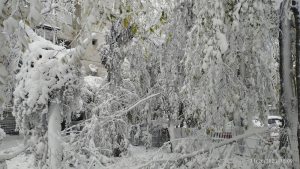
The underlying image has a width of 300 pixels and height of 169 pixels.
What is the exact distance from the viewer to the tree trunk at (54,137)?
4.83m

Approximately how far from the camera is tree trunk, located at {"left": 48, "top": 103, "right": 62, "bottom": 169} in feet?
15.9

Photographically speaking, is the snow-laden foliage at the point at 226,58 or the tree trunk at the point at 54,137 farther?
the tree trunk at the point at 54,137

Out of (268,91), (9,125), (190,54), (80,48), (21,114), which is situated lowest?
(9,125)

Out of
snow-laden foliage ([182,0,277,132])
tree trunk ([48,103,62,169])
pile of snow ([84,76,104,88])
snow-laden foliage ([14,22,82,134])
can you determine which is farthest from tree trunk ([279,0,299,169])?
pile of snow ([84,76,104,88])

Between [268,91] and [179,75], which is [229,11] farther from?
[179,75]

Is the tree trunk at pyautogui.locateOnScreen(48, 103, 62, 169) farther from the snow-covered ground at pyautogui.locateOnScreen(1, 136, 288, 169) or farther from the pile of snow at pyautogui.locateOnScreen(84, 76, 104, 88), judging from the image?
the pile of snow at pyautogui.locateOnScreen(84, 76, 104, 88)

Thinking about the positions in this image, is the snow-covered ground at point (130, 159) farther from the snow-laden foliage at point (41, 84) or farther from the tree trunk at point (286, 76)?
the snow-laden foliage at point (41, 84)

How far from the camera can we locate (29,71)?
4832 millimetres

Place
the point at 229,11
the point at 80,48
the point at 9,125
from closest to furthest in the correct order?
the point at 80,48 → the point at 229,11 → the point at 9,125

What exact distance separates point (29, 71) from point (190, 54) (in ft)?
10.6

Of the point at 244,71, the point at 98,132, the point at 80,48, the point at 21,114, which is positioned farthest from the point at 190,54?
the point at 98,132

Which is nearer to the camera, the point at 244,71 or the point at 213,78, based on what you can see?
the point at 213,78

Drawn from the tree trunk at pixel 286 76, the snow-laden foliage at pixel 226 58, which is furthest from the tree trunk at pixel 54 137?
the tree trunk at pixel 286 76

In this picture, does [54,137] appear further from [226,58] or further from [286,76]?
[286,76]
